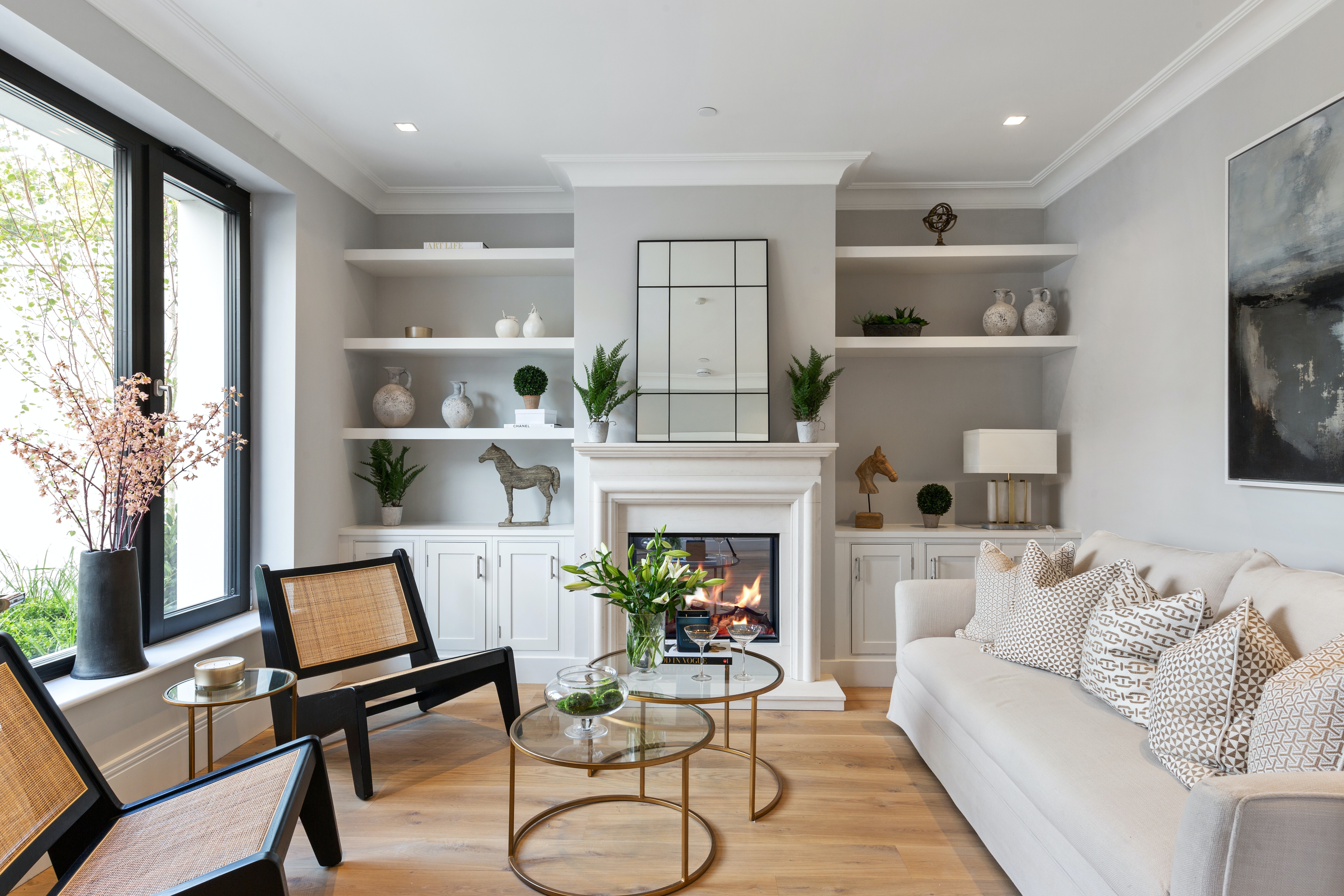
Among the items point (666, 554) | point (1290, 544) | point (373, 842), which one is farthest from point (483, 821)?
point (1290, 544)

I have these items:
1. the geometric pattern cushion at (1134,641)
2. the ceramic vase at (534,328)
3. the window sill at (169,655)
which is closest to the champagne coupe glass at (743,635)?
the geometric pattern cushion at (1134,641)

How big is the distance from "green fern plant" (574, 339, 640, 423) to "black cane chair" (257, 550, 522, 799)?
111 centimetres

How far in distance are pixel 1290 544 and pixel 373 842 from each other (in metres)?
3.05

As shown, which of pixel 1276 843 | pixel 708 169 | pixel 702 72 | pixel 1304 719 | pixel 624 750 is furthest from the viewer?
pixel 708 169

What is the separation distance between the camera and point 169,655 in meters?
2.63

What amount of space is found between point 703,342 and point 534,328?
0.92 metres

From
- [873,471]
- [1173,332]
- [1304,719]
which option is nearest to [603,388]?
[873,471]

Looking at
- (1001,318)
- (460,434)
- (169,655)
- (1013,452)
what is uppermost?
(1001,318)

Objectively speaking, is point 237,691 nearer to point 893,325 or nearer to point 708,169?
point 708,169

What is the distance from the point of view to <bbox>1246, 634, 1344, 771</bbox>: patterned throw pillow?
1.40m

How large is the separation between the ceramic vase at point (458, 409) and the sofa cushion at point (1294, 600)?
339 centimetres

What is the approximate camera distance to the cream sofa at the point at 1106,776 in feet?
4.13

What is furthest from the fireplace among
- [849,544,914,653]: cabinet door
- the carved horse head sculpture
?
the carved horse head sculpture

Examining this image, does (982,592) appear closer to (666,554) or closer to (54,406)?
(666,554)
